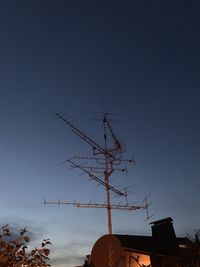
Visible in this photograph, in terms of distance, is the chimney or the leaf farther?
the chimney

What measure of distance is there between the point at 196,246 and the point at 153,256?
6.80 metres

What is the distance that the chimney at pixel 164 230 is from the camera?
28.9 meters

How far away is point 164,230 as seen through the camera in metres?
29.7

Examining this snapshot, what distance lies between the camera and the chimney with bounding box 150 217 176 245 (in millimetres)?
28862

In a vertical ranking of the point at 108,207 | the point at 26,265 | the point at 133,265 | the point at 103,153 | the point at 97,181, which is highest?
the point at 103,153

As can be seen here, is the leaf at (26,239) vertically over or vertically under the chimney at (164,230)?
under

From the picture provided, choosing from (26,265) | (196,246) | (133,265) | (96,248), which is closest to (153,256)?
(133,265)

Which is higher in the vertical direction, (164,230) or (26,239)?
(164,230)

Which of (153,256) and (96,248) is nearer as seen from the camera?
(96,248)

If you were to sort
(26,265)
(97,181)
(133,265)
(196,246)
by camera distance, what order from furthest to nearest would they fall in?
(133,265), (97,181), (196,246), (26,265)

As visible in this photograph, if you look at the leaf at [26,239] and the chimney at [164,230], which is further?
the chimney at [164,230]

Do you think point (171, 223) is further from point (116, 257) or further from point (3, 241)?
point (3, 241)

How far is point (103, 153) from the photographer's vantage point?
18.1 meters

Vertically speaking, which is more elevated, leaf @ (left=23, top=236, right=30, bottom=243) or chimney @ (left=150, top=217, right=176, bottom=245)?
chimney @ (left=150, top=217, right=176, bottom=245)
